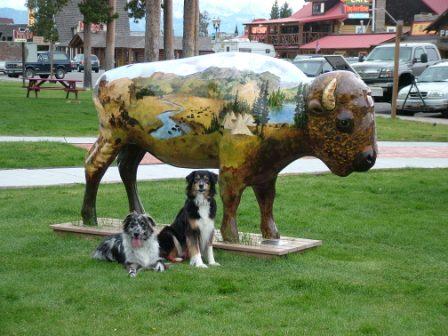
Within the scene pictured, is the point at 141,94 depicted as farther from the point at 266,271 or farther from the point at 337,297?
the point at 337,297

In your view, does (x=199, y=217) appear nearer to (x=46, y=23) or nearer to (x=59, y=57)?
(x=46, y=23)

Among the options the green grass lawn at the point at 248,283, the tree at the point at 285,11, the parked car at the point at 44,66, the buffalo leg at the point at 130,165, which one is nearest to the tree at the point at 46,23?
the parked car at the point at 44,66

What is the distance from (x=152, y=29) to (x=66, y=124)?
413 cm

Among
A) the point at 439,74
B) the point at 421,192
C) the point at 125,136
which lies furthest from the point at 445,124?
the point at 125,136

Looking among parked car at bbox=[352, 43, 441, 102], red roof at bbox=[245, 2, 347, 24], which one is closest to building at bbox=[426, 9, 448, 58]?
parked car at bbox=[352, 43, 441, 102]

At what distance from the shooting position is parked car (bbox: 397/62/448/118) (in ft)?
90.0

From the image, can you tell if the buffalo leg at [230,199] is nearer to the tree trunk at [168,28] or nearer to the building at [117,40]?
the tree trunk at [168,28]

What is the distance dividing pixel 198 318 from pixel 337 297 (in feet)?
4.26

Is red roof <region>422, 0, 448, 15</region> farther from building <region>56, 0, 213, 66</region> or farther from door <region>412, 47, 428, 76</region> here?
door <region>412, 47, 428, 76</region>

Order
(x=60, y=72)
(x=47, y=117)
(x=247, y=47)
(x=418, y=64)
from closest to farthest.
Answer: (x=47, y=117) < (x=418, y=64) < (x=247, y=47) < (x=60, y=72)

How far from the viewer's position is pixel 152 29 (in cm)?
2408

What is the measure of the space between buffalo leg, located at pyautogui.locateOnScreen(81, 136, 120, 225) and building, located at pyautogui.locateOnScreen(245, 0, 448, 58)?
5670 cm

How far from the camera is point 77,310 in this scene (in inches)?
261

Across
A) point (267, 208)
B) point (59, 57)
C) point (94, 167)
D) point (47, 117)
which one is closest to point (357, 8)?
point (59, 57)
